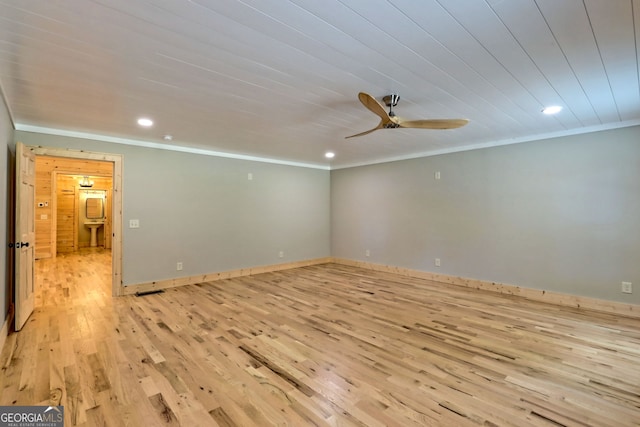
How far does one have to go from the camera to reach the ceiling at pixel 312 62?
1712 mm

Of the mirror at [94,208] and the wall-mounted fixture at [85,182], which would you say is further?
the mirror at [94,208]

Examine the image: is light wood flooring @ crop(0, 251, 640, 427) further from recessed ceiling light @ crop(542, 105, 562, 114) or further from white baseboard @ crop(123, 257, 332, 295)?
recessed ceiling light @ crop(542, 105, 562, 114)

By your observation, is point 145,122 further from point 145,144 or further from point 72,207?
point 72,207

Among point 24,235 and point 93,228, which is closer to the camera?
point 24,235

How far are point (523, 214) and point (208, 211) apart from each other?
5259 millimetres

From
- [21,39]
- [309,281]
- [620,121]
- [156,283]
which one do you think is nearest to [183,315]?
[156,283]

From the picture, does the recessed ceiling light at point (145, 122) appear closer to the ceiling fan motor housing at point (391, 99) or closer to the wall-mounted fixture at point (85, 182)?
the ceiling fan motor housing at point (391, 99)

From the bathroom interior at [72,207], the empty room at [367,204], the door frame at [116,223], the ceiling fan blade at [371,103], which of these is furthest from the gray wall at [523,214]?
the bathroom interior at [72,207]

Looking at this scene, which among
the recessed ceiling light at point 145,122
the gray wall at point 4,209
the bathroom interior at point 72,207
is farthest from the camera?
the bathroom interior at point 72,207

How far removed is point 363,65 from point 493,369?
8.65ft

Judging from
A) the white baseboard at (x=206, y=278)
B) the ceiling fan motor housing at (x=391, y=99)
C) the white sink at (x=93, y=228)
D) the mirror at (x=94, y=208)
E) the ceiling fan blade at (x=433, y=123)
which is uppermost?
the ceiling fan motor housing at (x=391, y=99)

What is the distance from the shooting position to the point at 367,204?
6.71 meters

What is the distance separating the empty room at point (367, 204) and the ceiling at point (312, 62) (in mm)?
21

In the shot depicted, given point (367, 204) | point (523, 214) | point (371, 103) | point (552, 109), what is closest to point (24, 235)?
point (371, 103)
